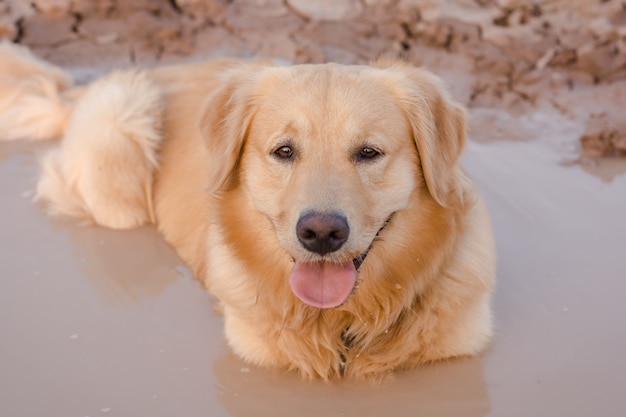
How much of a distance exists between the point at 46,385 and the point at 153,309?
733 millimetres

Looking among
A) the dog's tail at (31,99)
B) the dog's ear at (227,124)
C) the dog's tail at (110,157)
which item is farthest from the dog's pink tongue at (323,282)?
the dog's tail at (31,99)

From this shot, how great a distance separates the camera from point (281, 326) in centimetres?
337

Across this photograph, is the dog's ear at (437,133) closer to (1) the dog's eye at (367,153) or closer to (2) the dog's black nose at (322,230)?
(1) the dog's eye at (367,153)

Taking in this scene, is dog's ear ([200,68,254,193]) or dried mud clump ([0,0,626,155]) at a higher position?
dog's ear ([200,68,254,193])

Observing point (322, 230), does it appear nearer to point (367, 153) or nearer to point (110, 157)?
point (367, 153)

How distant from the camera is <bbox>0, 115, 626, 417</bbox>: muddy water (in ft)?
10.4

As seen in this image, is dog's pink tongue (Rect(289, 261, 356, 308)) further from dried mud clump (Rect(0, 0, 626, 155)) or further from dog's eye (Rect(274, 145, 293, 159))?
dried mud clump (Rect(0, 0, 626, 155))

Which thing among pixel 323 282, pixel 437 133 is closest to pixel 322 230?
pixel 323 282

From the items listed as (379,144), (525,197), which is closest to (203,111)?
(379,144)

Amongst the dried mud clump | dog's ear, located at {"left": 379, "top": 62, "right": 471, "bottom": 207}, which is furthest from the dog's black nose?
the dried mud clump

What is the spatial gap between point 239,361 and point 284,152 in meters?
0.97

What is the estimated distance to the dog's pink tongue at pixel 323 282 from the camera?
9.89ft

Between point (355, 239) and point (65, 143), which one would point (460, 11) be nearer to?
point (65, 143)

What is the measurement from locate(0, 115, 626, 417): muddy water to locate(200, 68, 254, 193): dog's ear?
81 cm
